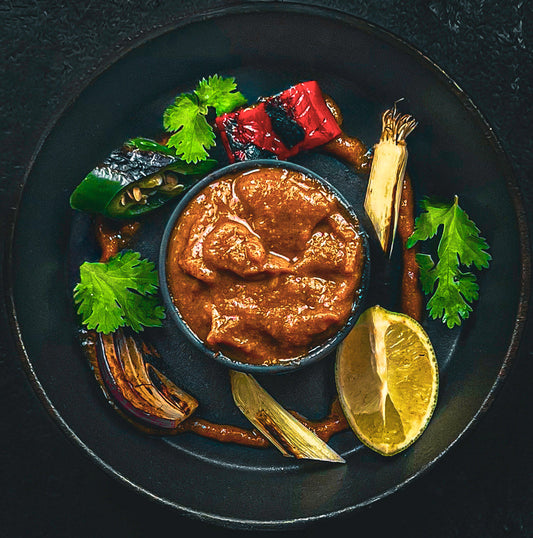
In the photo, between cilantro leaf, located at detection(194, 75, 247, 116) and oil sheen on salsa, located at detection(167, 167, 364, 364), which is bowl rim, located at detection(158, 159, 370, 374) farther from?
cilantro leaf, located at detection(194, 75, 247, 116)

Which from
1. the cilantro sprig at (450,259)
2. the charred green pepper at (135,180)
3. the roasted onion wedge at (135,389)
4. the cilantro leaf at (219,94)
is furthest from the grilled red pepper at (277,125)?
the roasted onion wedge at (135,389)

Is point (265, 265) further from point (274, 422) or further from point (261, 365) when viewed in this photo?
point (274, 422)

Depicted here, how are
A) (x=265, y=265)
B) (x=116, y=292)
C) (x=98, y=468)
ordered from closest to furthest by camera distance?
(x=265, y=265), (x=116, y=292), (x=98, y=468)

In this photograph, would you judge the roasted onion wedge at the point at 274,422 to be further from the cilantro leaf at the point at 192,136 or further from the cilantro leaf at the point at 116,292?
the cilantro leaf at the point at 192,136

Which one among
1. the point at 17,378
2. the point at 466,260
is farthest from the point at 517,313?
the point at 17,378

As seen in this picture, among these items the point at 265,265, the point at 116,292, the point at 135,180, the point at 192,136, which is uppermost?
the point at 192,136

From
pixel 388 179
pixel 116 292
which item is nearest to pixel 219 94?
pixel 388 179
